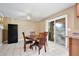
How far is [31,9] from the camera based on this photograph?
9.25 feet

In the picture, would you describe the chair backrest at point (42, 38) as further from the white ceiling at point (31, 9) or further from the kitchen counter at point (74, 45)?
the kitchen counter at point (74, 45)

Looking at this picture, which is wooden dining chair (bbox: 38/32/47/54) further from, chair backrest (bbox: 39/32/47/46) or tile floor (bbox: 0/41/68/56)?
tile floor (bbox: 0/41/68/56)

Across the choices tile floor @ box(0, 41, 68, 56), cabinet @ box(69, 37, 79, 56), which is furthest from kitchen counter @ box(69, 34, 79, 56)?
tile floor @ box(0, 41, 68, 56)

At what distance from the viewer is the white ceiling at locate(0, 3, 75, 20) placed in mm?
2729

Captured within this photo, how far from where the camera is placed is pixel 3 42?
2.99m

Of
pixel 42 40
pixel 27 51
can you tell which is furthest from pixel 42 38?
pixel 27 51

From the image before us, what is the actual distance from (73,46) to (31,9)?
1344 millimetres

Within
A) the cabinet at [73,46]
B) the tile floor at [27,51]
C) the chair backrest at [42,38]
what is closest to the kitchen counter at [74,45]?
the cabinet at [73,46]

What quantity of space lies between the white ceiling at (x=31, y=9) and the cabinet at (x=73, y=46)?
0.81 meters

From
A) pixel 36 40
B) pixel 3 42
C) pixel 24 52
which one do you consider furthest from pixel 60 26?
pixel 3 42

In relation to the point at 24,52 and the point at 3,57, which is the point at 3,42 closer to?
the point at 3,57

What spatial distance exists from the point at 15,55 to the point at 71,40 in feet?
4.62

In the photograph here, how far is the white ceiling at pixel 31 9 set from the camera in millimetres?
2729

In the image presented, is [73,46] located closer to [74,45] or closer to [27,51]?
[74,45]
